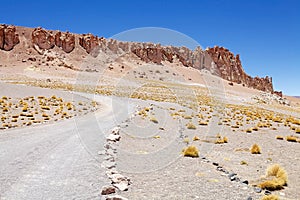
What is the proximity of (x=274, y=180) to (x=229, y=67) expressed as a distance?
448 feet

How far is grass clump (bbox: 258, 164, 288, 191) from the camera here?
6957mm

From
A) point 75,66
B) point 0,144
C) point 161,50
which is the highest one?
point 161,50

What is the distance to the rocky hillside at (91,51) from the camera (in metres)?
104

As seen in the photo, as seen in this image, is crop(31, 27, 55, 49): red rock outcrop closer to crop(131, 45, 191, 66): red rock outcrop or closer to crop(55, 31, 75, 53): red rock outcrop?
crop(55, 31, 75, 53): red rock outcrop

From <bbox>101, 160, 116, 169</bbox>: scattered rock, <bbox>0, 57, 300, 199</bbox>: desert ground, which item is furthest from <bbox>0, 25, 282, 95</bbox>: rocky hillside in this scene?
<bbox>101, 160, 116, 169</bbox>: scattered rock

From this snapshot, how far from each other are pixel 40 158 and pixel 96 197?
11.6 ft

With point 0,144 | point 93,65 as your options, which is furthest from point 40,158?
point 93,65

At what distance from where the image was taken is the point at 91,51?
117 meters

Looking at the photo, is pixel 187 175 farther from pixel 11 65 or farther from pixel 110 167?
pixel 11 65

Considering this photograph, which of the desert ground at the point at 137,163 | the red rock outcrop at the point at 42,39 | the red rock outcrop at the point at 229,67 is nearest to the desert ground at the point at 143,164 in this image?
the desert ground at the point at 137,163

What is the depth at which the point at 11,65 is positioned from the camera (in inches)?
3661

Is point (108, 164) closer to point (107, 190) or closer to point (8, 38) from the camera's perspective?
point (107, 190)

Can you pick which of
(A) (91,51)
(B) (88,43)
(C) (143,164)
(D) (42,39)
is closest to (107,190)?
(C) (143,164)

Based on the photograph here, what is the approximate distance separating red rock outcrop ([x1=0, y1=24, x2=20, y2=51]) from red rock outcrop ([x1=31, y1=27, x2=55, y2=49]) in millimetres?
6139
